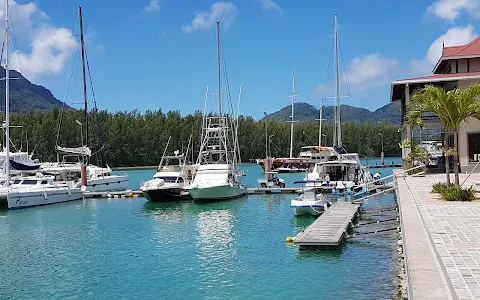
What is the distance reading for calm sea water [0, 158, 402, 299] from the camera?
15211 mm

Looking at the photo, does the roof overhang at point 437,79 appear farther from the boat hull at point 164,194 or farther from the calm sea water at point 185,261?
the boat hull at point 164,194

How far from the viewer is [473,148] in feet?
118

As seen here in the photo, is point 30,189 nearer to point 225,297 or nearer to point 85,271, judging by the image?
point 85,271

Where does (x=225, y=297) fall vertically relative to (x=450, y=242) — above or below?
below

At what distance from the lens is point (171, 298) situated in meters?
14.7

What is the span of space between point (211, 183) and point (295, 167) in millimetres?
45997

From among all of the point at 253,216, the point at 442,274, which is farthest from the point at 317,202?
the point at 442,274

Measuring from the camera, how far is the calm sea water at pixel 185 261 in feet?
49.9

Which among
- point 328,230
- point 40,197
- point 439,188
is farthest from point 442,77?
point 40,197

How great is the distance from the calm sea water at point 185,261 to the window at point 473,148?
14.1 metres

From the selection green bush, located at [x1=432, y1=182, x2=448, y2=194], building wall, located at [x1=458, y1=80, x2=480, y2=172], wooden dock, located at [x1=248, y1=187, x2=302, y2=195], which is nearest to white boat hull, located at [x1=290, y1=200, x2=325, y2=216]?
green bush, located at [x1=432, y1=182, x2=448, y2=194]

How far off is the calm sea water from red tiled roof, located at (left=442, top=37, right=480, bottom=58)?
19522 mm

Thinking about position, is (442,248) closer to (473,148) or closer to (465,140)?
(465,140)

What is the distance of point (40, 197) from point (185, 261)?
24598 mm
